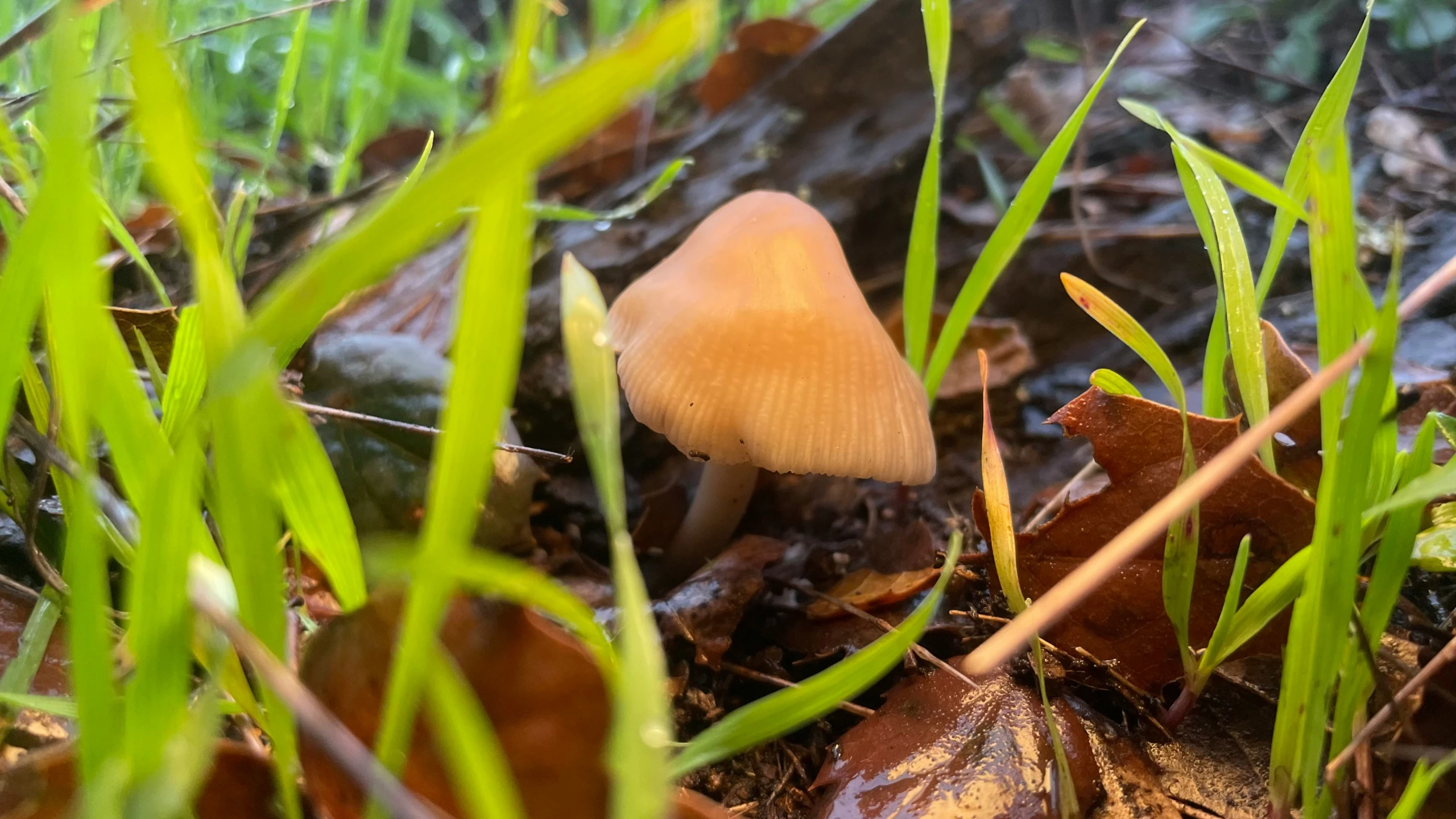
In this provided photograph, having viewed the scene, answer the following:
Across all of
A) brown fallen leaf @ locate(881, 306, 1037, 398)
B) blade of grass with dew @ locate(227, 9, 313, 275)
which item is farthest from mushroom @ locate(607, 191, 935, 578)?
blade of grass with dew @ locate(227, 9, 313, 275)

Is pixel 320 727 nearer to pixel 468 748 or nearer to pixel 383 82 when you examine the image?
pixel 468 748

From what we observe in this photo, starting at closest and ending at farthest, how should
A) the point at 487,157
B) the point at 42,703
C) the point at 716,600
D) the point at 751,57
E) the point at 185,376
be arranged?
the point at 487,157, the point at 42,703, the point at 185,376, the point at 716,600, the point at 751,57

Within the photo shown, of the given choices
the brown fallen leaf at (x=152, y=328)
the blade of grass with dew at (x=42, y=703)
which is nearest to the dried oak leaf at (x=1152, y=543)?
the blade of grass with dew at (x=42, y=703)

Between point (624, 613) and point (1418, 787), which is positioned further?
point (1418, 787)

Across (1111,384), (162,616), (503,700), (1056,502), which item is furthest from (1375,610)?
(162,616)

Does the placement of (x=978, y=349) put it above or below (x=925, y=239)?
below

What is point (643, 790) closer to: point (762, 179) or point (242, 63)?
point (762, 179)

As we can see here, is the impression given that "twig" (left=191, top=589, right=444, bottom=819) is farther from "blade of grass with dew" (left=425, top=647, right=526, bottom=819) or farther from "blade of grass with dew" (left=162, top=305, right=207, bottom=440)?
"blade of grass with dew" (left=162, top=305, right=207, bottom=440)
